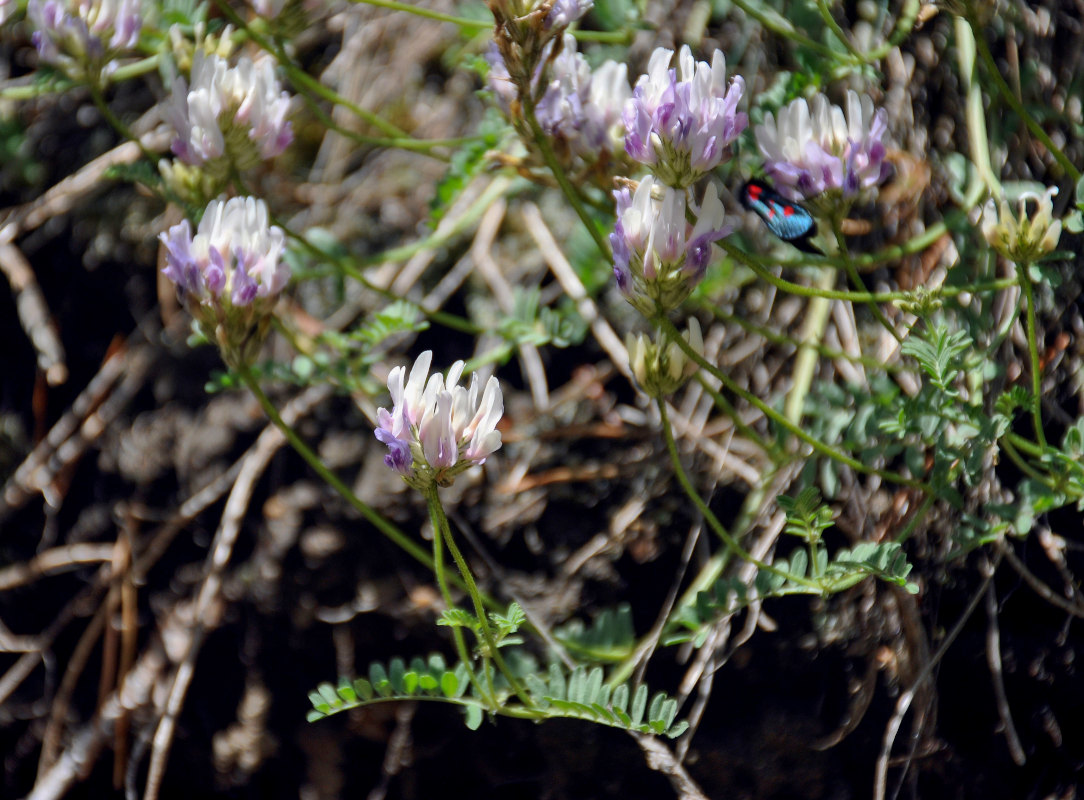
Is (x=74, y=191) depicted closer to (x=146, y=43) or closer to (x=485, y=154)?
(x=146, y=43)

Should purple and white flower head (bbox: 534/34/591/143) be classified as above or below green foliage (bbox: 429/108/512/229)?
above

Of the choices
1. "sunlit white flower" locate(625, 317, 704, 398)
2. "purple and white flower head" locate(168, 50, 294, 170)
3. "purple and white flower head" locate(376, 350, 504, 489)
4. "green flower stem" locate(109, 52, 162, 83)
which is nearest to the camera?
"purple and white flower head" locate(376, 350, 504, 489)

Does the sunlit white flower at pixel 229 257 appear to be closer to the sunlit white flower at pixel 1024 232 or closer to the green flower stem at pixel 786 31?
the green flower stem at pixel 786 31

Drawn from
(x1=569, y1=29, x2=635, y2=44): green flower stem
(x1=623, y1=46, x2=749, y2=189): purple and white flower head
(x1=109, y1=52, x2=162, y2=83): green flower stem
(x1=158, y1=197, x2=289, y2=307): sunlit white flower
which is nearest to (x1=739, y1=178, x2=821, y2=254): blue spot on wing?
(x1=623, y1=46, x2=749, y2=189): purple and white flower head

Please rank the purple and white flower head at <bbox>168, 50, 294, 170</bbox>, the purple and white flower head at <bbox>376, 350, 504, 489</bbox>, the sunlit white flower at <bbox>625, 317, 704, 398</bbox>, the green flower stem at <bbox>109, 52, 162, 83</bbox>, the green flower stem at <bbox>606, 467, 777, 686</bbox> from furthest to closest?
the green flower stem at <bbox>109, 52, 162, 83</bbox>, the green flower stem at <bbox>606, 467, 777, 686</bbox>, the purple and white flower head at <bbox>168, 50, 294, 170</bbox>, the sunlit white flower at <bbox>625, 317, 704, 398</bbox>, the purple and white flower head at <bbox>376, 350, 504, 489</bbox>

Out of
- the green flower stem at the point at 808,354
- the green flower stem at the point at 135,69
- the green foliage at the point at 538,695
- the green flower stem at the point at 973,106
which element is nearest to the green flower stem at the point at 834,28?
the green flower stem at the point at 973,106

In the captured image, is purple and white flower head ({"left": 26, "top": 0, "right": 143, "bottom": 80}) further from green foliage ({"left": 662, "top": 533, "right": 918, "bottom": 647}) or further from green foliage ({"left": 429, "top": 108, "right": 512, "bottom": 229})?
green foliage ({"left": 662, "top": 533, "right": 918, "bottom": 647})
